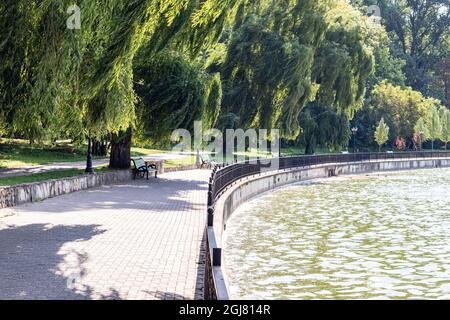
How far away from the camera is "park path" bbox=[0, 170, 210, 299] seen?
33.6ft

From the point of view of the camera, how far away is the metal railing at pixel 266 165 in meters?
22.7

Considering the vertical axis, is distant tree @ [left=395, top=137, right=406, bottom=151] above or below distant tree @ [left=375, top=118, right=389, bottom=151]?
below

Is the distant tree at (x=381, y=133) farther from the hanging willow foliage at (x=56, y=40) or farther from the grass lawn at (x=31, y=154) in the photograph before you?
the hanging willow foliage at (x=56, y=40)

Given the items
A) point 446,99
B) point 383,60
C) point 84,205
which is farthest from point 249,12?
point 446,99

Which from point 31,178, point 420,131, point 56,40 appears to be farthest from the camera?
point 420,131

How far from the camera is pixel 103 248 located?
44.8 ft

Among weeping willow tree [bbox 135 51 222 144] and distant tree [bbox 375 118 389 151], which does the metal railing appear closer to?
weeping willow tree [bbox 135 51 222 144]

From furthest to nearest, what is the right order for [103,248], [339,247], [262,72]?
[262,72]
[339,247]
[103,248]

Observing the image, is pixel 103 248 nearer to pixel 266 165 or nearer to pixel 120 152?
pixel 120 152

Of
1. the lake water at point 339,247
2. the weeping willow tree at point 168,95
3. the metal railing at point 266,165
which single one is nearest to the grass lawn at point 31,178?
the weeping willow tree at point 168,95

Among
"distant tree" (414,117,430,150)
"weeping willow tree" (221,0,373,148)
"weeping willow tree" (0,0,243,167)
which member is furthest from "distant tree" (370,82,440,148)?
"weeping willow tree" (0,0,243,167)

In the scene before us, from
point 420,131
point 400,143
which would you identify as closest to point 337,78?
point 420,131

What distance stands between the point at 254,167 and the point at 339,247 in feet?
52.2
